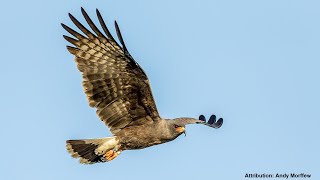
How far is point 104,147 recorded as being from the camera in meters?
15.5

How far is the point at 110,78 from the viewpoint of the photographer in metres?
15.1

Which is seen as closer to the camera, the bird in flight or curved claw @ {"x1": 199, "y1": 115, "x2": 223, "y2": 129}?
the bird in flight

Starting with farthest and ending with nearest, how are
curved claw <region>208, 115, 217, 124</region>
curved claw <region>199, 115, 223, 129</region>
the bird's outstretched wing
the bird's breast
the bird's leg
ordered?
curved claw <region>208, 115, 217, 124</region> < curved claw <region>199, 115, 223, 129</region> < the bird's leg < the bird's breast < the bird's outstretched wing

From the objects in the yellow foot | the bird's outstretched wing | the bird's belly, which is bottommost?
the yellow foot

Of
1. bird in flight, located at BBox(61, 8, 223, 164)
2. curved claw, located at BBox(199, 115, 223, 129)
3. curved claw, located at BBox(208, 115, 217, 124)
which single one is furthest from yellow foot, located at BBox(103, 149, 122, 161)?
curved claw, located at BBox(208, 115, 217, 124)

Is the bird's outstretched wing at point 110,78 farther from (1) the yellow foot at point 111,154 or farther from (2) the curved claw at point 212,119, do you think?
(2) the curved claw at point 212,119

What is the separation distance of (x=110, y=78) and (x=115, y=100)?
1.45 ft

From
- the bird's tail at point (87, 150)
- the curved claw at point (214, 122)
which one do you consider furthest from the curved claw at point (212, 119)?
the bird's tail at point (87, 150)

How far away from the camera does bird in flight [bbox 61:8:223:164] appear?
14.9 meters

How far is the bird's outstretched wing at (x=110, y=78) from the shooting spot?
1485 centimetres

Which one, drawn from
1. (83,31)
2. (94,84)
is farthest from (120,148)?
(83,31)

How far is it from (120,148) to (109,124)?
0.49 m

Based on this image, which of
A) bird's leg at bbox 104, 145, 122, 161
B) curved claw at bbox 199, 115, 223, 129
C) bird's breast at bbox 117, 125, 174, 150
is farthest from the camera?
curved claw at bbox 199, 115, 223, 129

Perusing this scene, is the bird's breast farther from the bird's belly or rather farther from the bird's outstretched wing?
the bird's outstretched wing
